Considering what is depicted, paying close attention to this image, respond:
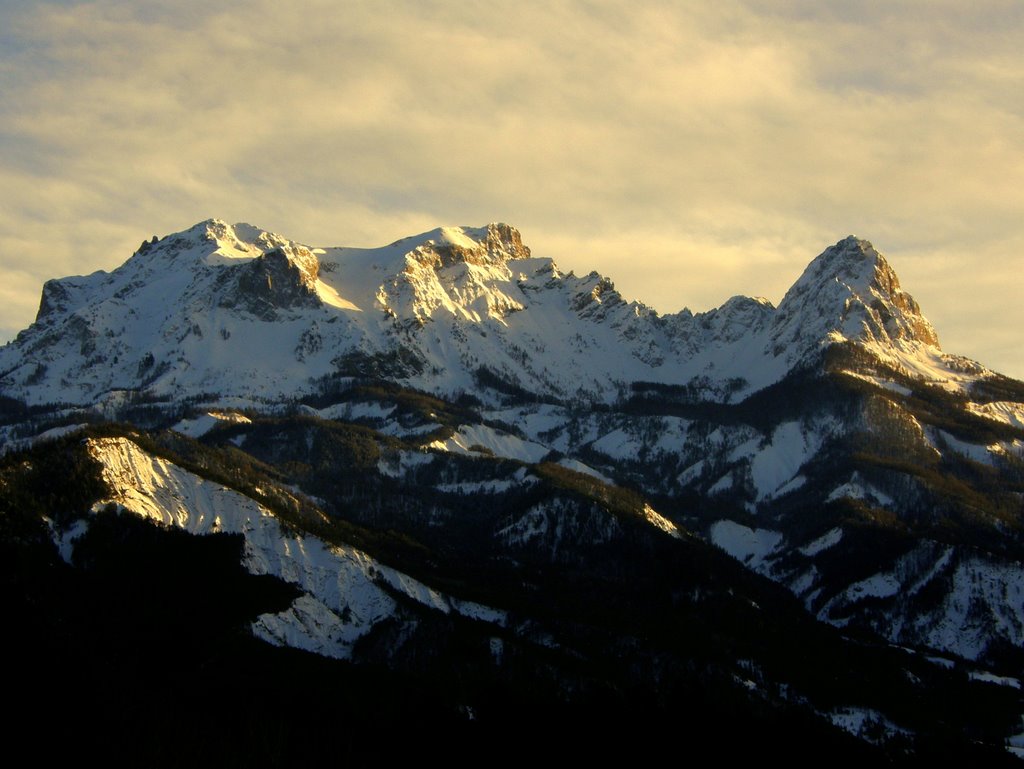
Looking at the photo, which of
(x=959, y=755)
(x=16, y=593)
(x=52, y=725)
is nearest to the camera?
(x=52, y=725)

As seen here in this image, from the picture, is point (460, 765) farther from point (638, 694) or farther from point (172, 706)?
point (638, 694)

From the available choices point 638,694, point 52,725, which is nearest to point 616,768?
point 638,694

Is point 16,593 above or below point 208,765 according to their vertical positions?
above

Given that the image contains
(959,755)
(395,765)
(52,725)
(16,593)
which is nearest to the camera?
(52,725)

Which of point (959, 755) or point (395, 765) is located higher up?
point (959, 755)

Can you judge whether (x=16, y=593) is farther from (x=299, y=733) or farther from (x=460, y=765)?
(x=460, y=765)

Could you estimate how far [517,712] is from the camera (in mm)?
170125

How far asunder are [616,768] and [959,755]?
61.3m

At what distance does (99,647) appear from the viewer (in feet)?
579

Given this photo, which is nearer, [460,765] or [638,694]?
[460,765]

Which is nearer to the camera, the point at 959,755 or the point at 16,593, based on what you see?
the point at 16,593

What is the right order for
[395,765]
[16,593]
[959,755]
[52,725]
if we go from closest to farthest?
[52,725] < [395,765] < [16,593] < [959,755]

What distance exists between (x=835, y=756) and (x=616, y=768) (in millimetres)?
28039

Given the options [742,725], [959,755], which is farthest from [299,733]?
[959,755]
